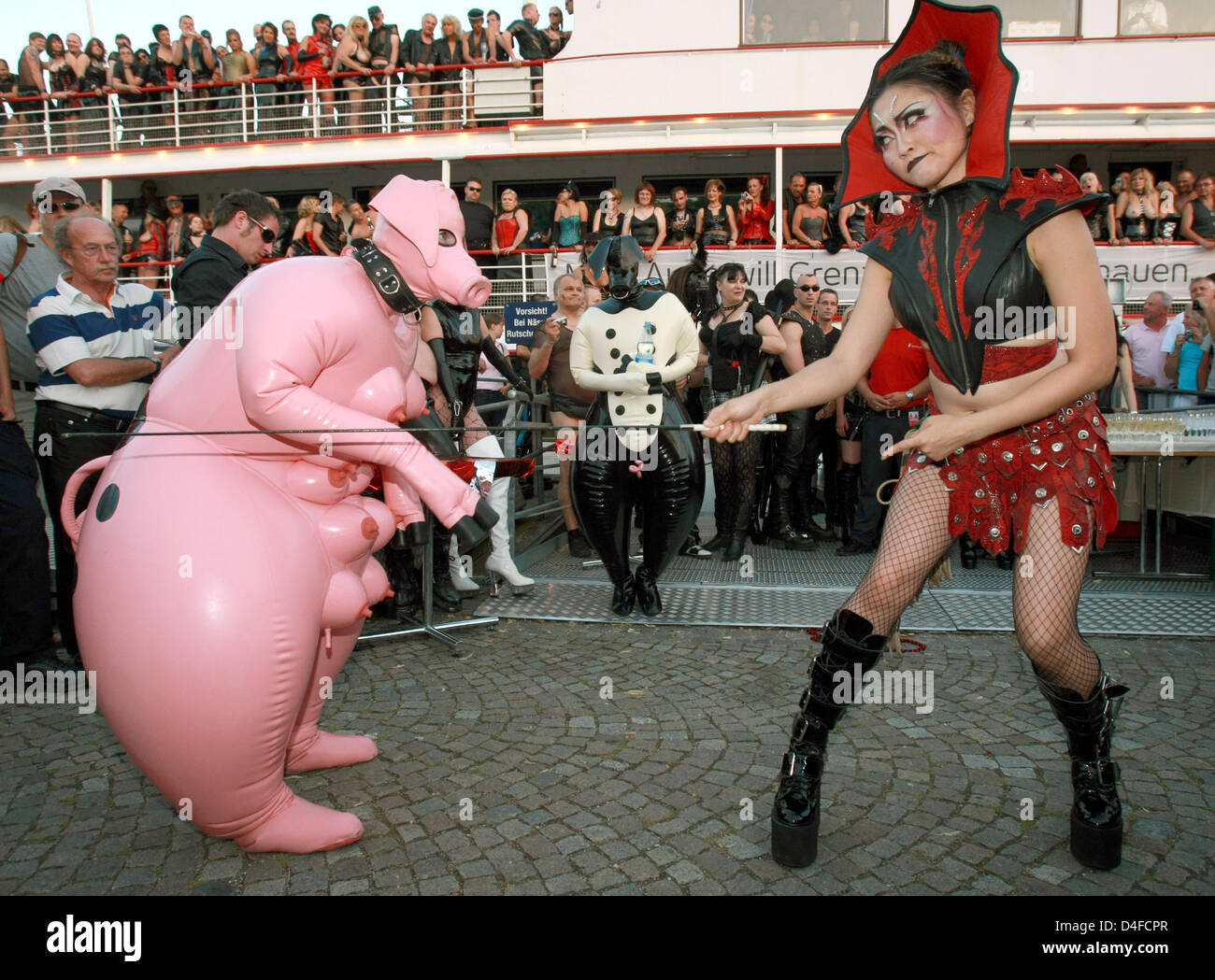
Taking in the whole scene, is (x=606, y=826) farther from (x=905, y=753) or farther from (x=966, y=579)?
(x=966, y=579)

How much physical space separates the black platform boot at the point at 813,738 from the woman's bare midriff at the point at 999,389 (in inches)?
26.8

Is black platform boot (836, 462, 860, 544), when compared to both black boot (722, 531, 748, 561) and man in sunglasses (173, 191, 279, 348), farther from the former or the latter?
man in sunglasses (173, 191, 279, 348)

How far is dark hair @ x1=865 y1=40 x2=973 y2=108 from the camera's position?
2.50 meters

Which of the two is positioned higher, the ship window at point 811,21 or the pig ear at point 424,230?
the ship window at point 811,21

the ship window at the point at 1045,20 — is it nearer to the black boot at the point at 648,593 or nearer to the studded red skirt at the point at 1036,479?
the black boot at the point at 648,593

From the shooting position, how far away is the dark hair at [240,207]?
14.7 feet

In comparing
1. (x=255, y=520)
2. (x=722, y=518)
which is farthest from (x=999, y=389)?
(x=722, y=518)

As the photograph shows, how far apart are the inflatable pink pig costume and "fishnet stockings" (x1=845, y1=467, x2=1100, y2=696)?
119 cm

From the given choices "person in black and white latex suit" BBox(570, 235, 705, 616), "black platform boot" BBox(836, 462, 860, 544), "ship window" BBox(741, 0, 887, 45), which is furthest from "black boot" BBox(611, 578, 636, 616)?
"ship window" BBox(741, 0, 887, 45)

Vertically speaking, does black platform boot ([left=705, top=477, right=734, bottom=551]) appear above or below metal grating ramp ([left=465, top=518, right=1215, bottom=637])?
above

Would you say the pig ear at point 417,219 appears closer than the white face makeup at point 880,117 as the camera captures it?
No

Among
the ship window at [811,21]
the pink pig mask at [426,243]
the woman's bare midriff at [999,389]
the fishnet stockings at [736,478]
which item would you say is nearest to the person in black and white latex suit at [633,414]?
the fishnet stockings at [736,478]

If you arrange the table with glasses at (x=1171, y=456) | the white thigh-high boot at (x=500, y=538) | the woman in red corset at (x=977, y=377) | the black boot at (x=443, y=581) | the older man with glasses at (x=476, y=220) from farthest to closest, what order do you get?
the older man with glasses at (x=476, y=220) → the white thigh-high boot at (x=500, y=538) → the table with glasses at (x=1171, y=456) → the black boot at (x=443, y=581) → the woman in red corset at (x=977, y=377)
